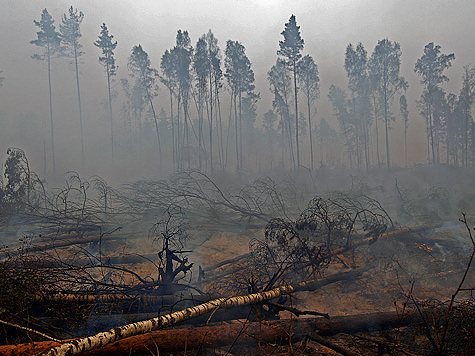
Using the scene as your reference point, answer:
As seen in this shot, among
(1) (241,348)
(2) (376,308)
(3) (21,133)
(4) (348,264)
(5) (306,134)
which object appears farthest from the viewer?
(5) (306,134)

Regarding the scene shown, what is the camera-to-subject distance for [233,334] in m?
3.37

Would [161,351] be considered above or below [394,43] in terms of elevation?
below

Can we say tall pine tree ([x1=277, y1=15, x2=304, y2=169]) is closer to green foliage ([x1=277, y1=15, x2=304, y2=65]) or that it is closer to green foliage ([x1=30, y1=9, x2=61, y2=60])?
green foliage ([x1=277, y1=15, x2=304, y2=65])

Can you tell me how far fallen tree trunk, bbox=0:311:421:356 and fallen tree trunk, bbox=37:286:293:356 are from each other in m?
0.17

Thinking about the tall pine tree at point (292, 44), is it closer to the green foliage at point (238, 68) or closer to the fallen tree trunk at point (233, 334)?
the green foliage at point (238, 68)

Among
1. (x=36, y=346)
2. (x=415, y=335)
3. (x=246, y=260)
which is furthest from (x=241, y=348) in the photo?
(x=246, y=260)

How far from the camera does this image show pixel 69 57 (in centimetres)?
3069

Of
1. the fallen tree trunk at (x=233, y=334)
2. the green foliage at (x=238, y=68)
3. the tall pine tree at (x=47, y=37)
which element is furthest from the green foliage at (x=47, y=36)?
the fallen tree trunk at (x=233, y=334)

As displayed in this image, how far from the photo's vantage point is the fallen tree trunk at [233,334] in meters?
2.73

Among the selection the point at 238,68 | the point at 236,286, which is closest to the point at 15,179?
the point at 236,286

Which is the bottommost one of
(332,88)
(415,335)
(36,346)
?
(415,335)

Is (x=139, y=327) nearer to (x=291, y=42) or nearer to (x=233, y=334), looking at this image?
(x=233, y=334)

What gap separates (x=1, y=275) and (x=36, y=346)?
166cm

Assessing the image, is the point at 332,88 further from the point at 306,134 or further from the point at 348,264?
the point at 348,264
